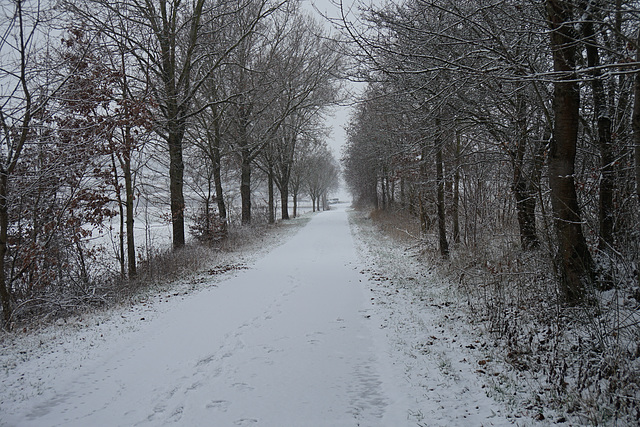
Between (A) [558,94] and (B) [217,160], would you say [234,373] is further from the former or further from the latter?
(B) [217,160]

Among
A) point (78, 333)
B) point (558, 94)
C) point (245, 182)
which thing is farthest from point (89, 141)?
point (245, 182)

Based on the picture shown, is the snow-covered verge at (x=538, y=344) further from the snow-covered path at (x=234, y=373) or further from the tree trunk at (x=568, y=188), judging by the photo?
the snow-covered path at (x=234, y=373)

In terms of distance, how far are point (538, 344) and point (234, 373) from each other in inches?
144

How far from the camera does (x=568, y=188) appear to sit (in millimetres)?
5113

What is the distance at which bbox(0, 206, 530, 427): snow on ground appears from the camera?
3.66 metres

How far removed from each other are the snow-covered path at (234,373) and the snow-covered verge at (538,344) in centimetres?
106

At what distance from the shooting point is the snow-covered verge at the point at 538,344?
Result: 3375 mm

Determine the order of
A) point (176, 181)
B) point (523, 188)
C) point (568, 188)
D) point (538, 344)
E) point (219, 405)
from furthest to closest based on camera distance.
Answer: point (176, 181)
point (523, 188)
point (568, 188)
point (538, 344)
point (219, 405)

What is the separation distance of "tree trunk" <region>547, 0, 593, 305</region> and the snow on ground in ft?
5.12

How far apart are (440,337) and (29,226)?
927cm

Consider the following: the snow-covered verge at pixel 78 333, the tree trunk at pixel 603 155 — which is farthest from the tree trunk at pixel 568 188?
the snow-covered verge at pixel 78 333

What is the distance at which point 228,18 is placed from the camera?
1574 cm

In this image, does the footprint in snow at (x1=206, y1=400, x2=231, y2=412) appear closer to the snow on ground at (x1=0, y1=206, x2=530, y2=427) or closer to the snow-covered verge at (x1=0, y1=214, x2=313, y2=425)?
the snow on ground at (x1=0, y1=206, x2=530, y2=427)

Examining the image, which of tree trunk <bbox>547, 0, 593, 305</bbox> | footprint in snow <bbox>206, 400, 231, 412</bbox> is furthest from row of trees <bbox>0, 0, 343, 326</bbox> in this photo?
footprint in snow <bbox>206, 400, 231, 412</bbox>
